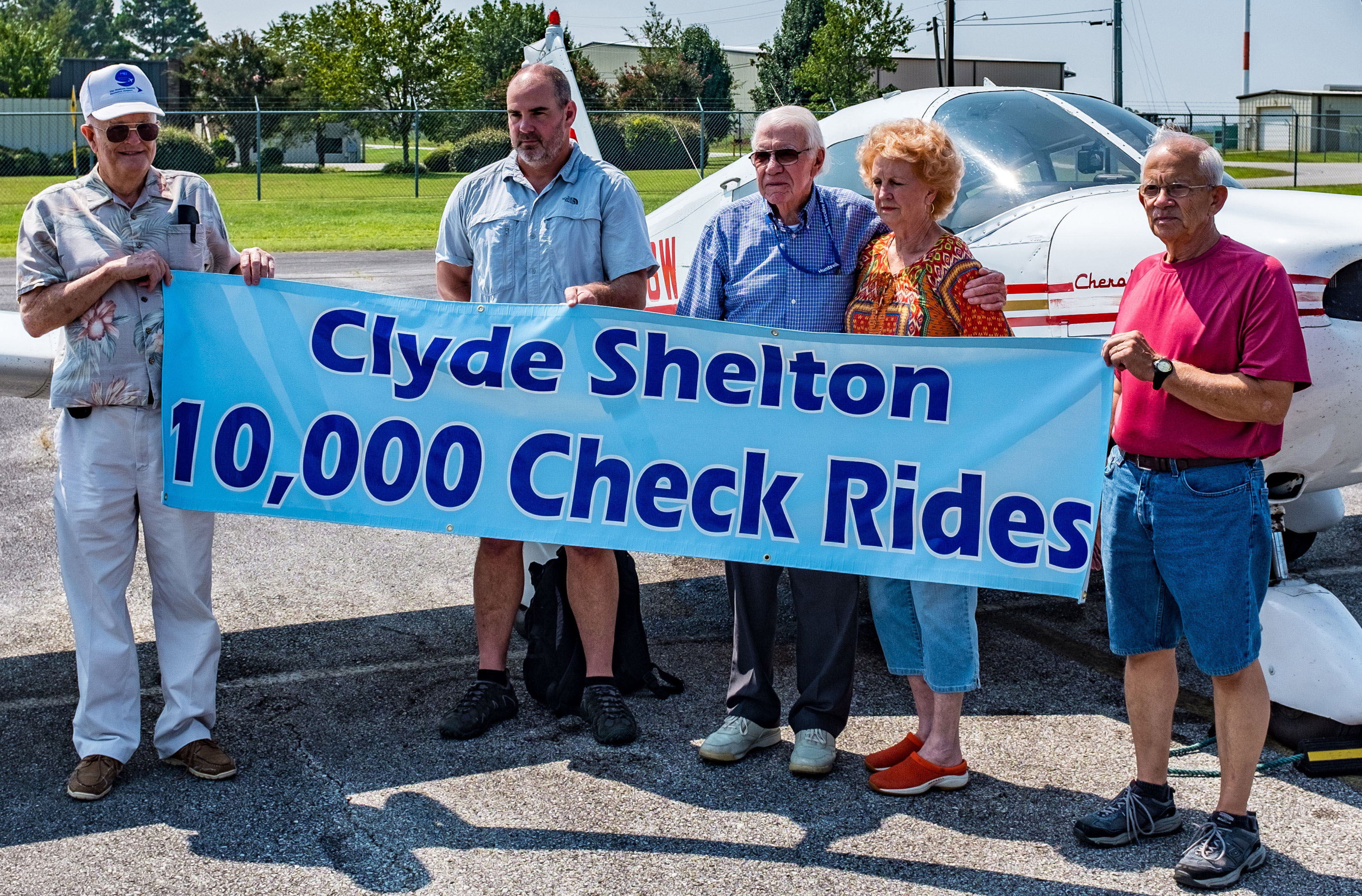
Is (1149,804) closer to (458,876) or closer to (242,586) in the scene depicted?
(458,876)

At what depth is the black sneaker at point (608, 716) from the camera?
3.94 m

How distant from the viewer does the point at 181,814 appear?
346 cm

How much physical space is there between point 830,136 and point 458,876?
13.0 feet

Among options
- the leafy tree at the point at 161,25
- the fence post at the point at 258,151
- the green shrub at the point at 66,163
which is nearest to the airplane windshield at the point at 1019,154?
the fence post at the point at 258,151

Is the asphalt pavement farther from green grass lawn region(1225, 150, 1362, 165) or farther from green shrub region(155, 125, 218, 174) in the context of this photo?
green grass lawn region(1225, 150, 1362, 165)

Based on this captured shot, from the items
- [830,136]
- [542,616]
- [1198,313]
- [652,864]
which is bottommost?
[652,864]

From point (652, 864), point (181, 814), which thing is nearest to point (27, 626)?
point (181, 814)

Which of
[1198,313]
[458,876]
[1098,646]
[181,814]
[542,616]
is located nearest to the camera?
[1198,313]

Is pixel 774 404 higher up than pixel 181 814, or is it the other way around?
pixel 774 404

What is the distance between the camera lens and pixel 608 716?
3.99 metres

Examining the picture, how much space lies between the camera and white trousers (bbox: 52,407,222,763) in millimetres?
3586

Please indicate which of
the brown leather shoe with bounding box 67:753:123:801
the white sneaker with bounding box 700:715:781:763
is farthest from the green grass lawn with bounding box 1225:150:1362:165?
the brown leather shoe with bounding box 67:753:123:801

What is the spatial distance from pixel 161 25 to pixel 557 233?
21091cm

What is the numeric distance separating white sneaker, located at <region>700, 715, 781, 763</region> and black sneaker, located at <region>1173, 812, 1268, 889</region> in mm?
1237
